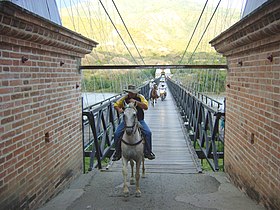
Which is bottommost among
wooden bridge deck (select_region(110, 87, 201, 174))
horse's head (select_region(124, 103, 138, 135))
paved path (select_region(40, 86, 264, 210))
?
wooden bridge deck (select_region(110, 87, 201, 174))

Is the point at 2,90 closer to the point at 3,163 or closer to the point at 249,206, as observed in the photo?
the point at 3,163

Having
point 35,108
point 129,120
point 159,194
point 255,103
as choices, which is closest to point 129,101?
point 129,120

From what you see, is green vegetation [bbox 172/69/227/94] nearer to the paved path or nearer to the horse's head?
the paved path

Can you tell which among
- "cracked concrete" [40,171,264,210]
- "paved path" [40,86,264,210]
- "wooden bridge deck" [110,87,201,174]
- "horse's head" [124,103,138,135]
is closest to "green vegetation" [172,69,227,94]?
"wooden bridge deck" [110,87,201,174]

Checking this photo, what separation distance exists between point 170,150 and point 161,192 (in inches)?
133

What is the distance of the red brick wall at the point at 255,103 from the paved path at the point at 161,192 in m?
0.26

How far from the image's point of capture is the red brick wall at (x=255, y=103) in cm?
330

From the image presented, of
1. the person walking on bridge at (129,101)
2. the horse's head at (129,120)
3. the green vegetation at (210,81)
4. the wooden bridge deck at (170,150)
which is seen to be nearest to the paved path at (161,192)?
the wooden bridge deck at (170,150)

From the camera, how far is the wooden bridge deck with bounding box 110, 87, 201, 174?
Answer: 646cm

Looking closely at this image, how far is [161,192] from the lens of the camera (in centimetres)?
485

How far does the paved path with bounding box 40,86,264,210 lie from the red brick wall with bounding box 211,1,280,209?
0.26 m

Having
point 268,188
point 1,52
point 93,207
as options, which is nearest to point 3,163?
point 1,52

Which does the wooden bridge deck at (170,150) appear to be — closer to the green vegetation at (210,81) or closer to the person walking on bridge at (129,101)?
the person walking on bridge at (129,101)

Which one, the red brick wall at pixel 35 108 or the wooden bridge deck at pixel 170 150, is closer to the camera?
the red brick wall at pixel 35 108
